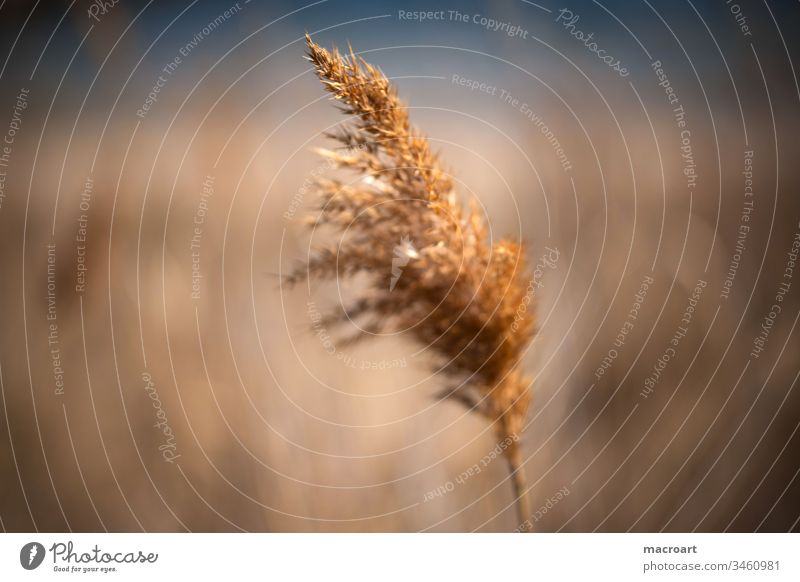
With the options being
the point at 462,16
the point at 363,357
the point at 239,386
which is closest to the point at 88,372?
the point at 239,386

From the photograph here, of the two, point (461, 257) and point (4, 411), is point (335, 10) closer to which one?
point (461, 257)
